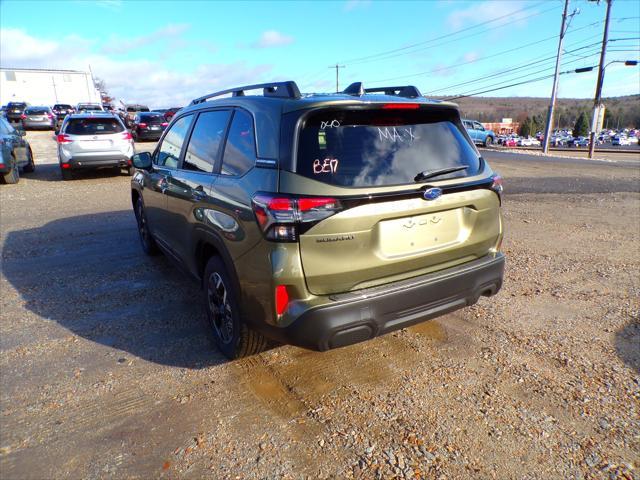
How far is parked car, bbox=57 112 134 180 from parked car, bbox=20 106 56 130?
2627cm

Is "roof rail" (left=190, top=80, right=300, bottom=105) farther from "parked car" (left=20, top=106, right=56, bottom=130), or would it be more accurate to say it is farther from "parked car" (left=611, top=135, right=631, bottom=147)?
"parked car" (left=611, top=135, right=631, bottom=147)

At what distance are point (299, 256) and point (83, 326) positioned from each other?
2.53 meters

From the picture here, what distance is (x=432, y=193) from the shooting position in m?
2.68

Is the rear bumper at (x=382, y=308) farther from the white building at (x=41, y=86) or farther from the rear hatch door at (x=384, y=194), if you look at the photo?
the white building at (x=41, y=86)

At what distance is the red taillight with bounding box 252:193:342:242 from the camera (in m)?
2.38

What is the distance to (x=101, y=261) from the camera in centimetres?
557

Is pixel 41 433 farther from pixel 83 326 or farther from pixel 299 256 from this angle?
pixel 299 256

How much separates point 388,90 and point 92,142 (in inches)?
410

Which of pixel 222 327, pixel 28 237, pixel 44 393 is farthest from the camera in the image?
pixel 28 237

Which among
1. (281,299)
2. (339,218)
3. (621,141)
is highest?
(339,218)

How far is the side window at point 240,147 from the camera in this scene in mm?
2777

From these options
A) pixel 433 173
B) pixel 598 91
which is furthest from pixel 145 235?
pixel 598 91

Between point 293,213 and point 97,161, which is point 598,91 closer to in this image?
point 97,161

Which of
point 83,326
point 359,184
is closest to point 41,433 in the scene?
point 83,326
